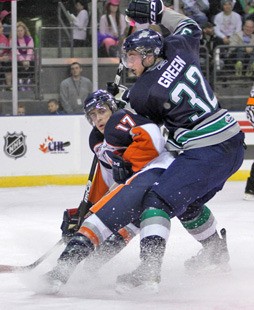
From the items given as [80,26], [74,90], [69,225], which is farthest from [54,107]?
[69,225]

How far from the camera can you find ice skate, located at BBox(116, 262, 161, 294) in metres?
3.91

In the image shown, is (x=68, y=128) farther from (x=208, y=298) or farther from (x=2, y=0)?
(x=208, y=298)

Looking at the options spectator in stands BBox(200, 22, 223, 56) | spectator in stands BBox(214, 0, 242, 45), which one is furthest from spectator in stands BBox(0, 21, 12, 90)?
spectator in stands BBox(214, 0, 242, 45)

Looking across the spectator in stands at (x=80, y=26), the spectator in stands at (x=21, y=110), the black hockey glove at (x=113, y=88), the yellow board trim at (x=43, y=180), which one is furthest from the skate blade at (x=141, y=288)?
the spectator in stands at (x=80, y=26)

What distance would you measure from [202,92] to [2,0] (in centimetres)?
501

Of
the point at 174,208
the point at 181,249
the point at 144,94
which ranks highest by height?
the point at 144,94

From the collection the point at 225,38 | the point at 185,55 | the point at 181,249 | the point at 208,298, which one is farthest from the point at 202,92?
the point at 225,38

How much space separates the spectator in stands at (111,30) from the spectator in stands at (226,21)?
1.01 metres

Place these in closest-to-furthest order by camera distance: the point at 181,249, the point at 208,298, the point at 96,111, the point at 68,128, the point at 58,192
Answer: the point at 208,298
the point at 96,111
the point at 181,249
the point at 58,192
the point at 68,128

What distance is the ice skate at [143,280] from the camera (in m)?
3.91

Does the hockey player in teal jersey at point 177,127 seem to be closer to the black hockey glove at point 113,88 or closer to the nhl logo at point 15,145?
the black hockey glove at point 113,88

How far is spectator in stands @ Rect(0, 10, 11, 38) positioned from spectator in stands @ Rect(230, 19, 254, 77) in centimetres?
214

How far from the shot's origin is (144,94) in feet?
13.1

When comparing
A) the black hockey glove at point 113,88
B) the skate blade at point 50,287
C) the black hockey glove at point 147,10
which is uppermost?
the black hockey glove at point 147,10
